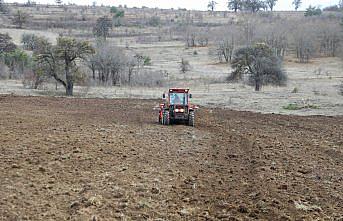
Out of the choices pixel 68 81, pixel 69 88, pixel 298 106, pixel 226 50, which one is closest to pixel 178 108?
pixel 298 106

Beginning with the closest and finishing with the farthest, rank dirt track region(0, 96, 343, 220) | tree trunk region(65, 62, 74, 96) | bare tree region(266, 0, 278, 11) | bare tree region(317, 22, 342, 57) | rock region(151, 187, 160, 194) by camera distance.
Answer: dirt track region(0, 96, 343, 220), rock region(151, 187, 160, 194), tree trunk region(65, 62, 74, 96), bare tree region(317, 22, 342, 57), bare tree region(266, 0, 278, 11)

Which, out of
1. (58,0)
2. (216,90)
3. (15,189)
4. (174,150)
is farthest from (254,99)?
(58,0)

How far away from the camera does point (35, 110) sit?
84.5 ft

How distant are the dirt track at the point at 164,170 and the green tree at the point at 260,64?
20.4 m

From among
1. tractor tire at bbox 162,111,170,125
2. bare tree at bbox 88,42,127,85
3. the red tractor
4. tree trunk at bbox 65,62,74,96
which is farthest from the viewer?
bare tree at bbox 88,42,127,85

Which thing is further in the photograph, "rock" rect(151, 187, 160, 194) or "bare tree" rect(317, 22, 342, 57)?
"bare tree" rect(317, 22, 342, 57)

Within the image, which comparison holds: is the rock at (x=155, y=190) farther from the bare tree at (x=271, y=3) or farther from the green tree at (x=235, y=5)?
the bare tree at (x=271, y=3)

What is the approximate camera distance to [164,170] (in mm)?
13258

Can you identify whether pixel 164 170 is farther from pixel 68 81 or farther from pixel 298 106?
pixel 68 81

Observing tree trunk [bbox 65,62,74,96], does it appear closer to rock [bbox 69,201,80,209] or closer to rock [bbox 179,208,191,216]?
rock [bbox 69,201,80,209]

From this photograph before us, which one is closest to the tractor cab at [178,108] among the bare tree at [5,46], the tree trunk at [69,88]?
the tree trunk at [69,88]

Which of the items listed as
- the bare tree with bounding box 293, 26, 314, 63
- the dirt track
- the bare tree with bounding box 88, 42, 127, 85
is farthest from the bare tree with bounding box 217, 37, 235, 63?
the dirt track

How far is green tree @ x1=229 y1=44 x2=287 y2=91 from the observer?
43.0m

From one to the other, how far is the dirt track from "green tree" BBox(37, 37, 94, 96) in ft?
50.3
